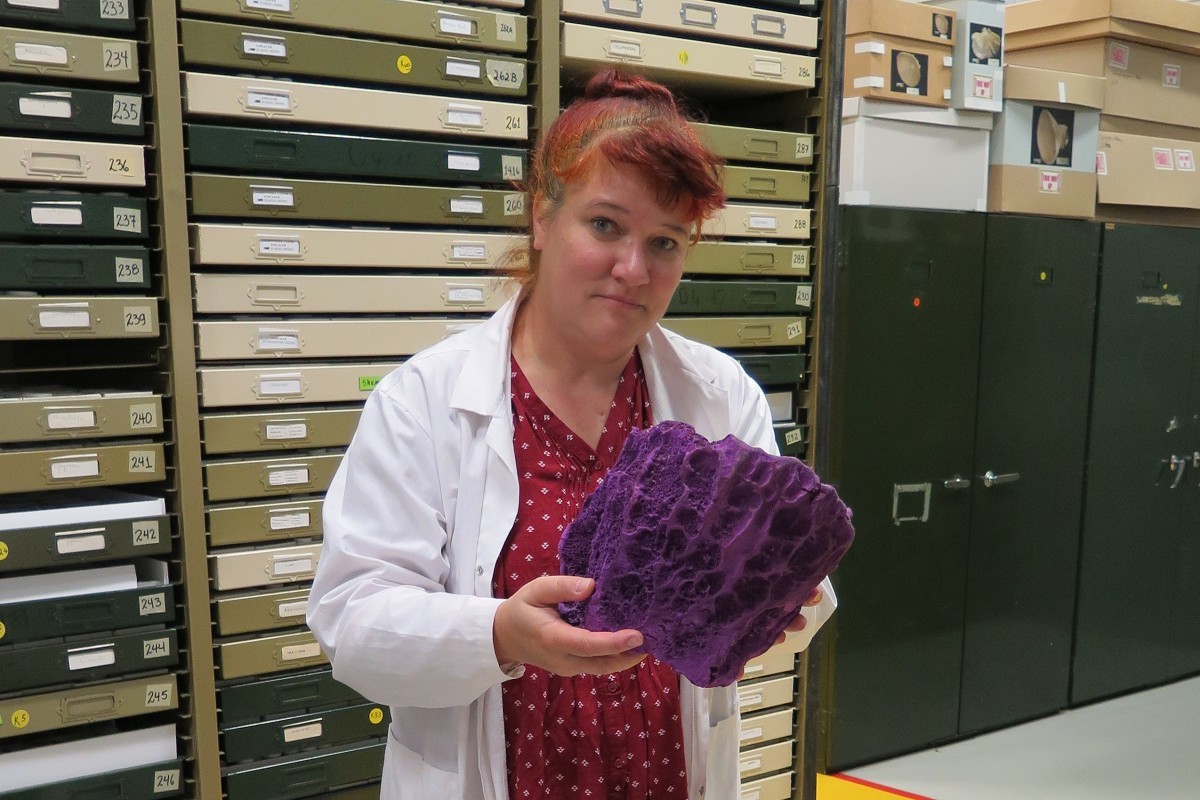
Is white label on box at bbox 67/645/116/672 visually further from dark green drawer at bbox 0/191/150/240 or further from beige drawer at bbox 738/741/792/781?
beige drawer at bbox 738/741/792/781

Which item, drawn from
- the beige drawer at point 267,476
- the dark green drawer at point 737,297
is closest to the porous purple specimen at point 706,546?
the beige drawer at point 267,476

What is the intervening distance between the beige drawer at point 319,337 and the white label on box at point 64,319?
177 mm

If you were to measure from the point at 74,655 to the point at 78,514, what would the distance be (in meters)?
0.23

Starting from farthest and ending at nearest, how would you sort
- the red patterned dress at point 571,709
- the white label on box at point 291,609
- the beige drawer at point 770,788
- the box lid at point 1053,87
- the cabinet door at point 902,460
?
1. the box lid at point 1053,87
2. the cabinet door at point 902,460
3. the beige drawer at point 770,788
4. the white label on box at point 291,609
5. the red patterned dress at point 571,709

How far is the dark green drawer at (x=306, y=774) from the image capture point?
76.4 inches

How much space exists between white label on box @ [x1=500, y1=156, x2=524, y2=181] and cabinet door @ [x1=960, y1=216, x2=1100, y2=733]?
1.80 m

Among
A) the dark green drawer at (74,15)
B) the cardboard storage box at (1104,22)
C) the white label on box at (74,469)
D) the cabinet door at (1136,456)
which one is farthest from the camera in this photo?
the cabinet door at (1136,456)

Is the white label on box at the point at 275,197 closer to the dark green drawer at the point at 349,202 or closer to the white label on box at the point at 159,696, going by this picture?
the dark green drawer at the point at 349,202

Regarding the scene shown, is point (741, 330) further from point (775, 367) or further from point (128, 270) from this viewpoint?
point (128, 270)

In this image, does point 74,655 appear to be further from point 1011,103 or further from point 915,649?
point 1011,103

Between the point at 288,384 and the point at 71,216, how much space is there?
44cm

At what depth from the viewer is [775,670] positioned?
2533 mm

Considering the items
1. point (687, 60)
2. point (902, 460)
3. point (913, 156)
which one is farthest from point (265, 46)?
point (902, 460)

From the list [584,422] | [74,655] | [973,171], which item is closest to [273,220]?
[74,655]
